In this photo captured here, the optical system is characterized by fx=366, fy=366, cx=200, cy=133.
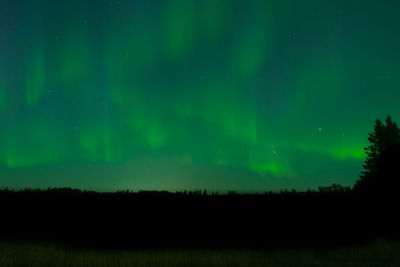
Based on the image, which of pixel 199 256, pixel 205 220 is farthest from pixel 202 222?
pixel 199 256

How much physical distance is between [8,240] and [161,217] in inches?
241

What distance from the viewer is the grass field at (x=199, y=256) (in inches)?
430

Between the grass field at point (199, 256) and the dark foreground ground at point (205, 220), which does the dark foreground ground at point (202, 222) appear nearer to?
the dark foreground ground at point (205, 220)

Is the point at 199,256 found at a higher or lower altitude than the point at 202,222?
lower

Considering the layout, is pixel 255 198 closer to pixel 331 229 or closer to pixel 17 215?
pixel 331 229

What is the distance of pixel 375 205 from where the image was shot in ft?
48.8

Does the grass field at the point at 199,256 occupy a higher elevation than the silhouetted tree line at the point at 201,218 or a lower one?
lower

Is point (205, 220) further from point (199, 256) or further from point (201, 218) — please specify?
point (199, 256)

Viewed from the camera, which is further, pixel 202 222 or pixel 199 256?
pixel 202 222

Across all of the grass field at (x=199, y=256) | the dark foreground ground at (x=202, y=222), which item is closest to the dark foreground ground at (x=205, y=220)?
the dark foreground ground at (x=202, y=222)

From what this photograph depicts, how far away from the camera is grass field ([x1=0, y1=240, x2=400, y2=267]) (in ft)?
35.8

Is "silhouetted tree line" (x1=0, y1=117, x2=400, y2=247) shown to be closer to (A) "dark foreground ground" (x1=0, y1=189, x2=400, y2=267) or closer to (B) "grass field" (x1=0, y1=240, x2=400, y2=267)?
(A) "dark foreground ground" (x1=0, y1=189, x2=400, y2=267)

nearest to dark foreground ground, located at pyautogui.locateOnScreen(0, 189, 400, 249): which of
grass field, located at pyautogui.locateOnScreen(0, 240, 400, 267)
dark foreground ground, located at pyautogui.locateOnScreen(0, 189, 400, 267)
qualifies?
dark foreground ground, located at pyautogui.locateOnScreen(0, 189, 400, 267)

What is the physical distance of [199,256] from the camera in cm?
1196
